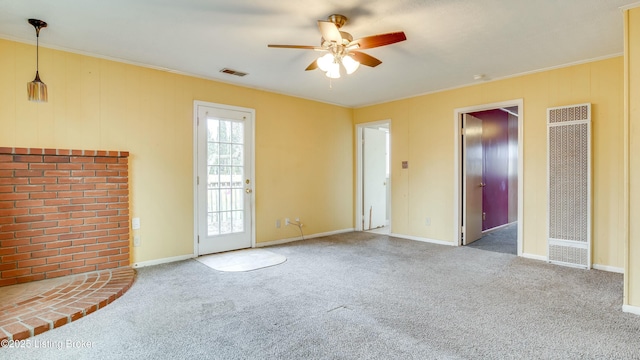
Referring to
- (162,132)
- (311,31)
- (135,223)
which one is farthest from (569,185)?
(135,223)

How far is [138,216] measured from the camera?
3.79m

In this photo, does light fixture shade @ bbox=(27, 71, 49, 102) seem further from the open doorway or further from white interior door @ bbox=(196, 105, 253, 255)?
the open doorway

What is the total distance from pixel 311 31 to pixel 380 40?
73cm

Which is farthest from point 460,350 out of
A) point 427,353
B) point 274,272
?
point 274,272

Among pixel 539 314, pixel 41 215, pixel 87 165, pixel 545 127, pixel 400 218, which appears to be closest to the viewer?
pixel 539 314

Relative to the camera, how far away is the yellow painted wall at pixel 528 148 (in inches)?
142

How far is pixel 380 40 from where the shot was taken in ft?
8.36

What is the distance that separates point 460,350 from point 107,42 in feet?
13.2

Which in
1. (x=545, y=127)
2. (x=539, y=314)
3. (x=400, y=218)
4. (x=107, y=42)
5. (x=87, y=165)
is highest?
(x=107, y=42)

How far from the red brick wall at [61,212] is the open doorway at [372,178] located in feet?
13.0

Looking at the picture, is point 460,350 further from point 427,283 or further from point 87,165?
point 87,165

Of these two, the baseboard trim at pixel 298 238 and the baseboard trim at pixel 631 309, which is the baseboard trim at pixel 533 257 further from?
the baseboard trim at pixel 298 238

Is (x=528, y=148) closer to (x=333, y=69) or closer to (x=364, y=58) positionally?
(x=364, y=58)

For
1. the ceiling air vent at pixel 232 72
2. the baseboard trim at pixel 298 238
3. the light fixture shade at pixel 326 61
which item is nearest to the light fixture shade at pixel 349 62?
the light fixture shade at pixel 326 61
